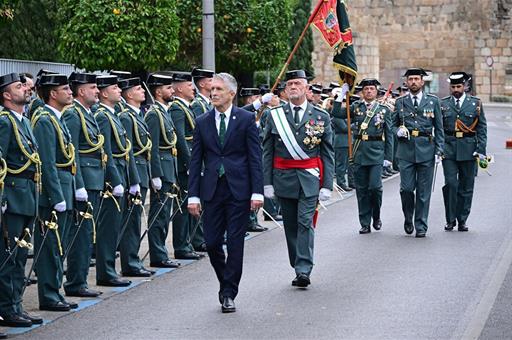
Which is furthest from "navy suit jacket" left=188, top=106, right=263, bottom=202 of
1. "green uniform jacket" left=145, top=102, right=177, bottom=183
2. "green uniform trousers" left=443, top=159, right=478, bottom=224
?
"green uniform trousers" left=443, top=159, right=478, bottom=224

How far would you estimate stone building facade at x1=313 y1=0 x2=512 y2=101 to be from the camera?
64.9 metres

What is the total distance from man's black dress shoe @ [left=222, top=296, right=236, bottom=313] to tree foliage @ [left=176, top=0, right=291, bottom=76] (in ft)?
42.5

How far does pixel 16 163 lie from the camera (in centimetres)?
1034

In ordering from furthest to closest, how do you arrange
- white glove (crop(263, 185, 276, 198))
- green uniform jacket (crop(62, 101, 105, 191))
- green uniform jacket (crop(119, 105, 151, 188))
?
1. green uniform jacket (crop(119, 105, 151, 188))
2. white glove (crop(263, 185, 276, 198))
3. green uniform jacket (crop(62, 101, 105, 191))

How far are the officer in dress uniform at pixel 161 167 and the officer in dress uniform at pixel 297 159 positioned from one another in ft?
4.26

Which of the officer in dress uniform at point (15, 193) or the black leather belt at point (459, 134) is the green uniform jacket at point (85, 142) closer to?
the officer in dress uniform at point (15, 193)

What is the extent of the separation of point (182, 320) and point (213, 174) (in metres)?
1.29

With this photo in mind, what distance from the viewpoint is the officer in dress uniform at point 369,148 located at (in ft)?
55.8

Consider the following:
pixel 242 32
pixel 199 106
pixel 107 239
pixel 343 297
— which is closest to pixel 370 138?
pixel 199 106

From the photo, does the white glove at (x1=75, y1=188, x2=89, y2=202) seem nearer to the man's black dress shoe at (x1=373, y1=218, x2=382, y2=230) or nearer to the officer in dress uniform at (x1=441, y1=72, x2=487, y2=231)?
the man's black dress shoe at (x1=373, y1=218, x2=382, y2=230)

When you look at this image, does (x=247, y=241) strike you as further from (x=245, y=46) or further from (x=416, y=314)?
(x=245, y=46)

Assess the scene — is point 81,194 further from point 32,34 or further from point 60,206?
point 32,34

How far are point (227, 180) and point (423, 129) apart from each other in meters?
5.98

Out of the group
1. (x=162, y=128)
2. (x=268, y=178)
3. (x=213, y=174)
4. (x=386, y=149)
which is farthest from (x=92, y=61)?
(x=213, y=174)
